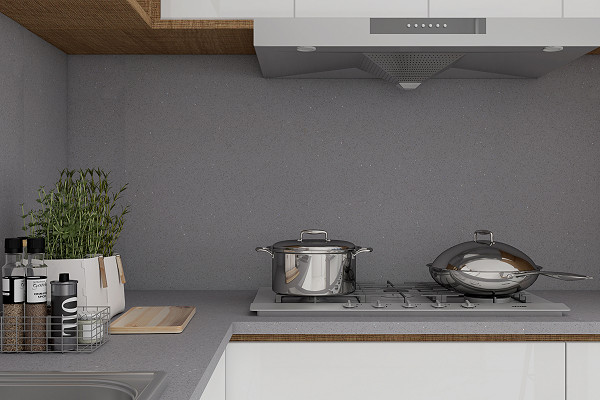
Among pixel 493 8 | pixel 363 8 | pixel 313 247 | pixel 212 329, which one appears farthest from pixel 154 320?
pixel 493 8

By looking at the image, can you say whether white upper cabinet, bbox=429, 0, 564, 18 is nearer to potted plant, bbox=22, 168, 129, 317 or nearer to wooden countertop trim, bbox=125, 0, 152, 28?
wooden countertop trim, bbox=125, 0, 152, 28

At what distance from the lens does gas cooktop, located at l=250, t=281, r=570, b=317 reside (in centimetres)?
184

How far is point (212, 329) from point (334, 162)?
3.02 feet

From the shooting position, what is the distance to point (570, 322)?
5.78 feet

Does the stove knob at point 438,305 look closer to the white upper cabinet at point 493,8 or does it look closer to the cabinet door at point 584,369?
the cabinet door at point 584,369

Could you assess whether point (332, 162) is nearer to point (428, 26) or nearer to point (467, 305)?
point (428, 26)

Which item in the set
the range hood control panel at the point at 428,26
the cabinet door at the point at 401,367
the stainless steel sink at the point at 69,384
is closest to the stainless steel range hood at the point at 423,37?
the range hood control panel at the point at 428,26

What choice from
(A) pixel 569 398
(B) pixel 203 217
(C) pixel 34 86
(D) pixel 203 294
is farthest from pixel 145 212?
(A) pixel 569 398

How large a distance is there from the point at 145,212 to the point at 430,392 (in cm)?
118

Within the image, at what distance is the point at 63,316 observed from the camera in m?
1.39

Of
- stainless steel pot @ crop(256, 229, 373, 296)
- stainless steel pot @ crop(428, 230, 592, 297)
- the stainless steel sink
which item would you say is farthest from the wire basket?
stainless steel pot @ crop(428, 230, 592, 297)

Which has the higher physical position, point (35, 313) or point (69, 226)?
point (69, 226)

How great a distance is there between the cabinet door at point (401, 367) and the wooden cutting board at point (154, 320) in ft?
0.58

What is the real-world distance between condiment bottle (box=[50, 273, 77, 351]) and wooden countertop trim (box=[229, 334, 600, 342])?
0.48 meters
